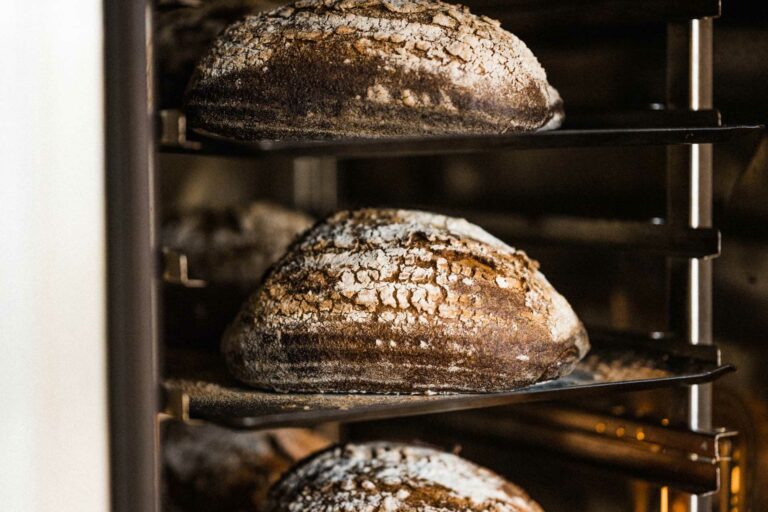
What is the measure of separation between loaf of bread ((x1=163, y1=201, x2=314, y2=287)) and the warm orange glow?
2.57ft

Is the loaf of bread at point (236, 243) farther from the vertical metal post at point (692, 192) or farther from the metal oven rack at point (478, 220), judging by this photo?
the vertical metal post at point (692, 192)

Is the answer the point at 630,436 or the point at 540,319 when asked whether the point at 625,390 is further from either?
the point at 630,436

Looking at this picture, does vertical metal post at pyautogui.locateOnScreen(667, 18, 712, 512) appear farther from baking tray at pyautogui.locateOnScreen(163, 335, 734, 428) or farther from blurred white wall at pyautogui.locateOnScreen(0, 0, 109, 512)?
blurred white wall at pyautogui.locateOnScreen(0, 0, 109, 512)

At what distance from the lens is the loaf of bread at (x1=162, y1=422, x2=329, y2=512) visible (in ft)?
5.06

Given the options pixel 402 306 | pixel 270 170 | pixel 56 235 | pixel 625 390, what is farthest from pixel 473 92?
pixel 270 170

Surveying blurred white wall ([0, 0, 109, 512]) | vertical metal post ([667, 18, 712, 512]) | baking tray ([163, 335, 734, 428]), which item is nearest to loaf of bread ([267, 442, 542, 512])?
baking tray ([163, 335, 734, 428])

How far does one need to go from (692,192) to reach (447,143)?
411mm

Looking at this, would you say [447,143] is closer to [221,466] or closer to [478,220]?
[478,220]

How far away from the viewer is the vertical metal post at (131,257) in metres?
0.86

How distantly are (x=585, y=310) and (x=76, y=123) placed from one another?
908 millimetres

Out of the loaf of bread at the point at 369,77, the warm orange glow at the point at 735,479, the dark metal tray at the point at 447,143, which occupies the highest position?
the loaf of bread at the point at 369,77

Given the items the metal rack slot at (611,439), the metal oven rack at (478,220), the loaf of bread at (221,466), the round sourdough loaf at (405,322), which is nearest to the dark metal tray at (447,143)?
the metal oven rack at (478,220)

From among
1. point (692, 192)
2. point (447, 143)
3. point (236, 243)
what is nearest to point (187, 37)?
point (236, 243)

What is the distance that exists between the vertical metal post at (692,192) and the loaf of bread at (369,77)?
0.21m
